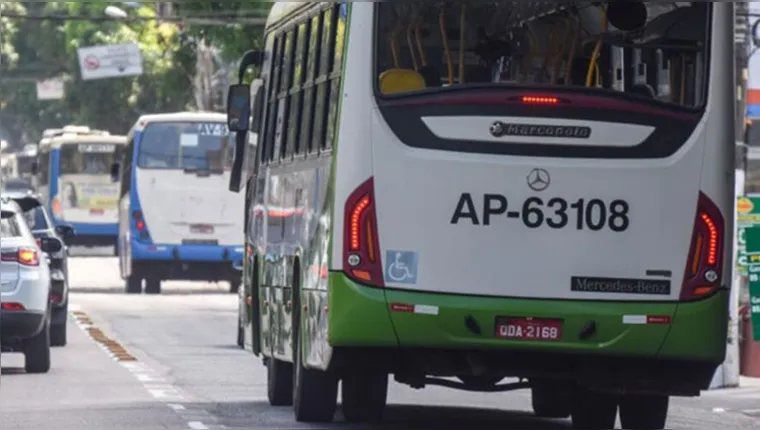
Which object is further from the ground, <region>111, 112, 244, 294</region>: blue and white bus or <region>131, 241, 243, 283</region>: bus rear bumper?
<region>111, 112, 244, 294</region>: blue and white bus

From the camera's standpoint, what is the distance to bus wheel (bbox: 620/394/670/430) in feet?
49.6

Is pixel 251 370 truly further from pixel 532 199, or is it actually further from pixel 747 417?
pixel 532 199

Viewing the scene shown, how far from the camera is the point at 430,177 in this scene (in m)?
13.1

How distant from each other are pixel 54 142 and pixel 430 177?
48.9 meters

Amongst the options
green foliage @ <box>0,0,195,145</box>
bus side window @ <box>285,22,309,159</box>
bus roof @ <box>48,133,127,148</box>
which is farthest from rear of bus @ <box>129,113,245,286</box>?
bus side window @ <box>285,22,309,159</box>

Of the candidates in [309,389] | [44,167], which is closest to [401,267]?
[309,389]

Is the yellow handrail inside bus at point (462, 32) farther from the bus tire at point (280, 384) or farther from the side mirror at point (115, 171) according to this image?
the side mirror at point (115, 171)

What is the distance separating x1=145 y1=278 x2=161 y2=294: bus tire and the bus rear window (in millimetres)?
29705

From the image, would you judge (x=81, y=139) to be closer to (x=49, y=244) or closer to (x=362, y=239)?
(x=49, y=244)

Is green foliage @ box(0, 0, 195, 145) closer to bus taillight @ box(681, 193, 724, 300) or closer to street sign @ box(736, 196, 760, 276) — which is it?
street sign @ box(736, 196, 760, 276)

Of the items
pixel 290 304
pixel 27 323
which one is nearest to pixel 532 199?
pixel 290 304

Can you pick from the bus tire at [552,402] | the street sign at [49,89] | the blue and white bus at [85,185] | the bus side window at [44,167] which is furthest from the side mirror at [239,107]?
the street sign at [49,89]

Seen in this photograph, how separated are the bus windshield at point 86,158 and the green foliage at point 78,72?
2.22 meters

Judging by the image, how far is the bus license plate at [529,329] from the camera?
1309 centimetres
